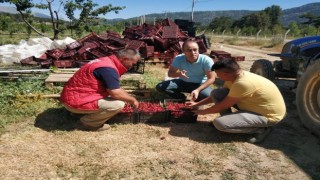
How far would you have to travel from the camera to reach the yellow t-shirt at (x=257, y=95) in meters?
4.48

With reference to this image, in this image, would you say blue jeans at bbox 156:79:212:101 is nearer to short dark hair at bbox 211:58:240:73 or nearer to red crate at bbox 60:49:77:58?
short dark hair at bbox 211:58:240:73

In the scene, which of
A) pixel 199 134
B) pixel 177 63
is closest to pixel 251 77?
pixel 199 134

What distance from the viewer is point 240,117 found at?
4730 mm

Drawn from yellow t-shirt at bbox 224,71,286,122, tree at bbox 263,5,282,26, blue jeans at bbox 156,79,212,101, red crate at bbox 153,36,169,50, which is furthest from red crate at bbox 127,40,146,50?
tree at bbox 263,5,282,26

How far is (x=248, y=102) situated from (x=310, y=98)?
112 cm

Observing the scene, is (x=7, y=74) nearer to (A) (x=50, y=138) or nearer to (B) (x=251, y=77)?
(A) (x=50, y=138)

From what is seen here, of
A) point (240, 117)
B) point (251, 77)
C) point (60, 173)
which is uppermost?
point (251, 77)

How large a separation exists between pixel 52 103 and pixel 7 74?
2318 mm

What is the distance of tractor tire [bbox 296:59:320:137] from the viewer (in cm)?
498

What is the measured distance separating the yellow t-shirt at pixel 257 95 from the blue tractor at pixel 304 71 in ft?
2.08

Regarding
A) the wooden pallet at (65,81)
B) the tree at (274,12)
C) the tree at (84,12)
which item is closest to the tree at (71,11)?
the tree at (84,12)

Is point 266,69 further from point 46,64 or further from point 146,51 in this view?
point 46,64

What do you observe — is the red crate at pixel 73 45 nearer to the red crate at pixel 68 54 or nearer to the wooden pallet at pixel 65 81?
the red crate at pixel 68 54

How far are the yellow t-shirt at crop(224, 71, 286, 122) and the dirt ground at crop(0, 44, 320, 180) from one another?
0.47 metres
